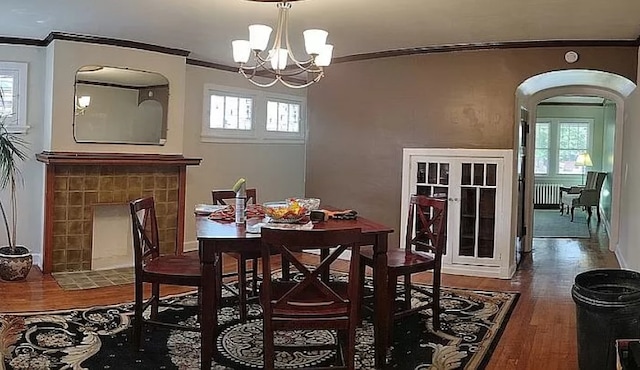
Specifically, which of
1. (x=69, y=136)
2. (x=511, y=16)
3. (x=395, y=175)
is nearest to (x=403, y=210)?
(x=395, y=175)

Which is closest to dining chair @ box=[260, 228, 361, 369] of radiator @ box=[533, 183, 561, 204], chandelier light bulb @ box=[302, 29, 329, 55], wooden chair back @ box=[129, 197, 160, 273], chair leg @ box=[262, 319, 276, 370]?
chair leg @ box=[262, 319, 276, 370]

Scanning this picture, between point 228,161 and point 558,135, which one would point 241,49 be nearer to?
point 228,161

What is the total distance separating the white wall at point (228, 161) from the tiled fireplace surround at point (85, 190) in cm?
52

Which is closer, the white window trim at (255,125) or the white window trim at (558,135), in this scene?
the white window trim at (255,125)

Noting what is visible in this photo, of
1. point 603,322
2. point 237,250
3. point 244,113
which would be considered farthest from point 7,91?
point 603,322

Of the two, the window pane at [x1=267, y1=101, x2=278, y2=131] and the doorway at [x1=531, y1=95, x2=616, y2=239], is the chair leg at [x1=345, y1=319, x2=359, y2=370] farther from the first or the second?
the doorway at [x1=531, y1=95, x2=616, y2=239]

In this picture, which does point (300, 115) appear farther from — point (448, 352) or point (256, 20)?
point (448, 352)

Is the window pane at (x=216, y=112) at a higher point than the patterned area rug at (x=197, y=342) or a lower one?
higher

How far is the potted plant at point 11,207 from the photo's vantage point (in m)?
5.13

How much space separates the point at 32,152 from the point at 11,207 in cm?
57

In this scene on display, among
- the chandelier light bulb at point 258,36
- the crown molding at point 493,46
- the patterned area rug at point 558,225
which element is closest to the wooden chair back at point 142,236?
the chandelier light bulb at point 258,36

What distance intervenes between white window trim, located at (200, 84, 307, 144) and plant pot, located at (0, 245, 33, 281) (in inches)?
88.8

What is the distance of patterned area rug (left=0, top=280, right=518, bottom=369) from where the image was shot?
10.6 feet

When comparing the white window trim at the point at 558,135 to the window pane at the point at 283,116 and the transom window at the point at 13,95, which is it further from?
the transom window at the point at 13,95
